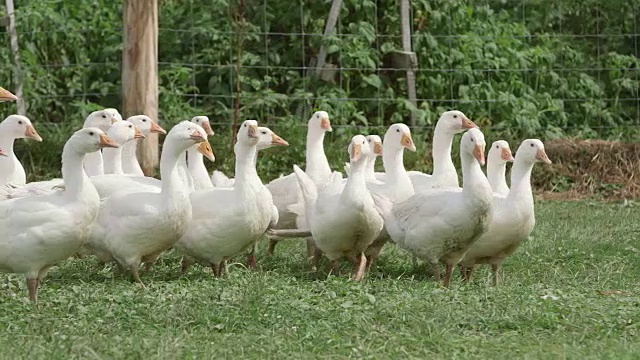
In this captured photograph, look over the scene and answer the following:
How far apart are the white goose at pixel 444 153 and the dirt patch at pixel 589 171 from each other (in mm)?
3399

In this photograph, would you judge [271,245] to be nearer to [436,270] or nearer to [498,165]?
[436,270]

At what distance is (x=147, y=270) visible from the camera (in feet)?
32.3

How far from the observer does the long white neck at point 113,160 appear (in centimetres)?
1065

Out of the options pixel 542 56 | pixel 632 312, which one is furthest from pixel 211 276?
pixel 542 56

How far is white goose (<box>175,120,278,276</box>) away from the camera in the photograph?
30.6ft

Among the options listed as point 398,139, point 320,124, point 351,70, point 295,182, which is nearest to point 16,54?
point 351,70

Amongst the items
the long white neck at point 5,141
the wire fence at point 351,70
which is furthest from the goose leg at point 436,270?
the wire fence at point 351,70

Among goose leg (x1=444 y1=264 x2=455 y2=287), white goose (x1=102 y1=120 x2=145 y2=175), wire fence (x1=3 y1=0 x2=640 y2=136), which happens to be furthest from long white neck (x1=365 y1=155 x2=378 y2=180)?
wire fence (x1=3 y1=0 x2=640 y2=136)

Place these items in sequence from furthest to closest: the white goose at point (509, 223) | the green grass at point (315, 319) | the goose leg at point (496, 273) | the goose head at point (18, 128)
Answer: the goose head at point (18, 128)
the goose leg at point (496, 273)
the white goose at point (509, 223)
the green grass at point (315, 319)

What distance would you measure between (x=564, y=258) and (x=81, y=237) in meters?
3.85

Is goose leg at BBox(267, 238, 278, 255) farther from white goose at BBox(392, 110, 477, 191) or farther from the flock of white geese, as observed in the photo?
white goose at BBox(392, 110, 477, 191)

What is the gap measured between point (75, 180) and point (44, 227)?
0.39m

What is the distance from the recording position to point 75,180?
838 cm

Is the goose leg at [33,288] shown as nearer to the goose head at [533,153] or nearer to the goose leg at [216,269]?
the goose leg at [216,269]
